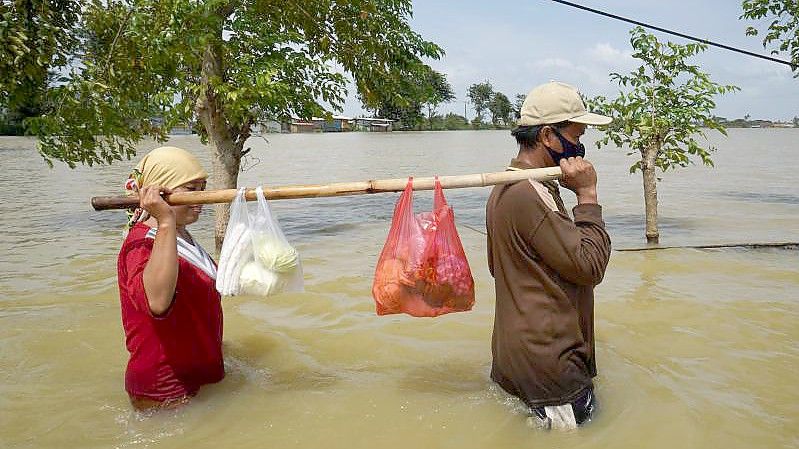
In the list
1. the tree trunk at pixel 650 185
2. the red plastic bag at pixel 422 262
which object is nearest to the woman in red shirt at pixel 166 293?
the red plastic bag at pixel 422 262

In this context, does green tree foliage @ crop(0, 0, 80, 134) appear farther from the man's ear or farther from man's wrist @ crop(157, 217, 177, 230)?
the man's ear

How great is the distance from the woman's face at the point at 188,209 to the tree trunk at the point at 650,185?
656cm

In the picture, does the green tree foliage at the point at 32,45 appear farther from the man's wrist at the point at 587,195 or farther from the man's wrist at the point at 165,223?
the man's wrist at the point at 587,195

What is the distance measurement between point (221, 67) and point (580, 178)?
617 centimetres

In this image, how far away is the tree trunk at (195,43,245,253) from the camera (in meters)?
7.50

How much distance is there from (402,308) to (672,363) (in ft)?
7.57

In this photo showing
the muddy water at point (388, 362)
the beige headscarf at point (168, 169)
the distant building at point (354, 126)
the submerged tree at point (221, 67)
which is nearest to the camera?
the beige headscarf at point (168, 169)

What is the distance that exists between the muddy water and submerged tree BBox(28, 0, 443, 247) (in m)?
1.88

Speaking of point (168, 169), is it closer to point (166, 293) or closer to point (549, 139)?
point (166, 293)

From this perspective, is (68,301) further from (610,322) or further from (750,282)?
(750,282)

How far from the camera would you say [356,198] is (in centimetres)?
1538

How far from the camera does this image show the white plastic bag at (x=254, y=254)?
9.18 feet

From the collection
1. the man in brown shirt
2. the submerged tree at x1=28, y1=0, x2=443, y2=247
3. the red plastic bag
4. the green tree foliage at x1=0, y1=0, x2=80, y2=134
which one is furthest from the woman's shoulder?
the green tree foliage at x1=0, y1=0, x2=80, y2=134

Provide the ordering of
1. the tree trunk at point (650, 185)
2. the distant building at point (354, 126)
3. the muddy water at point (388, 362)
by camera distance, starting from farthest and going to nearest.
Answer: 1. the distant building at point (354, 126)
2. the tree trunk at point (650, 185)
3. the muddy water at point (388, 362)
